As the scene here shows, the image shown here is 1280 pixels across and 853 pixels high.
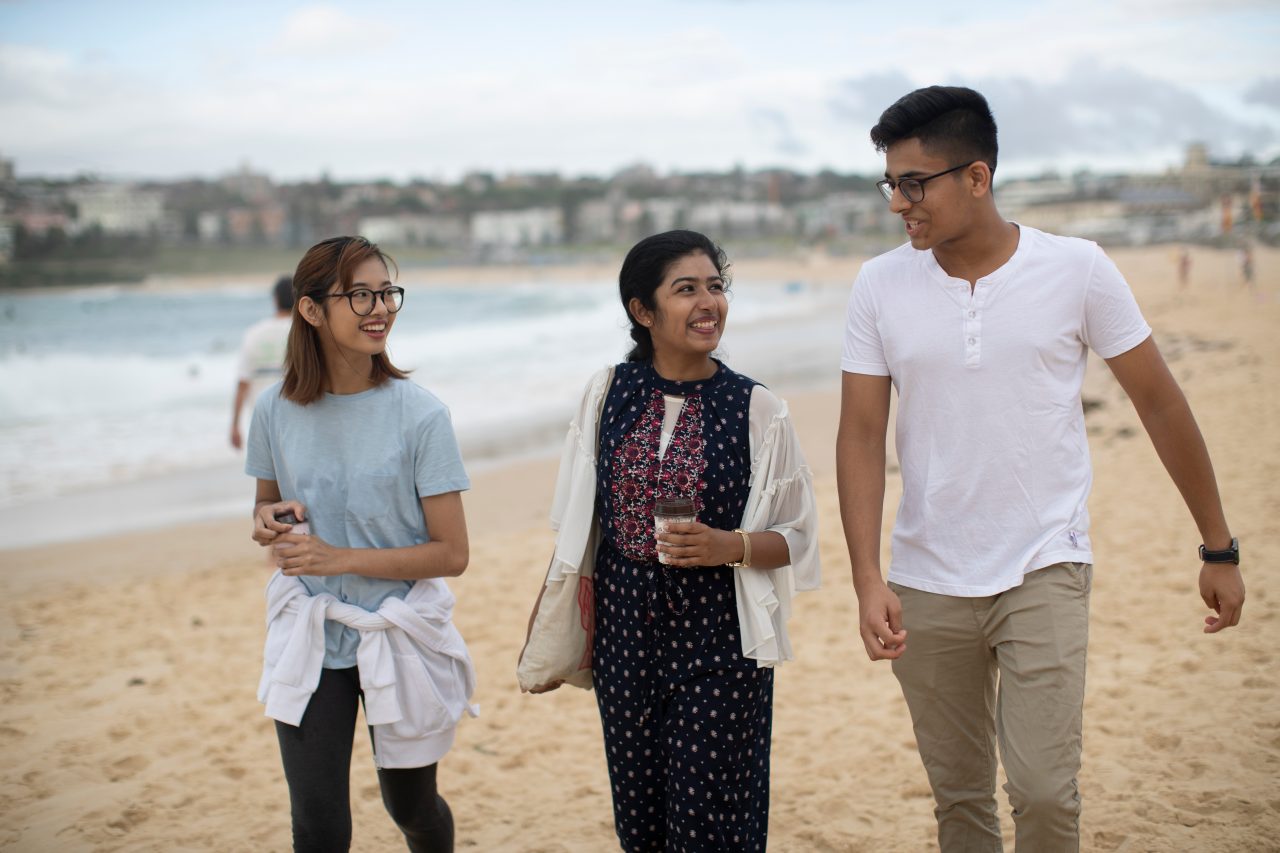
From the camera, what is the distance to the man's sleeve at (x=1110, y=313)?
2.51 metres

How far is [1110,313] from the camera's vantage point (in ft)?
8.28

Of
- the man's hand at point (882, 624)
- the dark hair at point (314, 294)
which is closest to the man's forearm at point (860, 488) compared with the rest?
the man's hand at point (882, 624)

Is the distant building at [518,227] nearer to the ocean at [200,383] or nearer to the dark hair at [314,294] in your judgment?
the ocean at [200,383]

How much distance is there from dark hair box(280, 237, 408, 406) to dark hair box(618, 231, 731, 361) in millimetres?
671

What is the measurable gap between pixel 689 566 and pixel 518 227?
403 feet

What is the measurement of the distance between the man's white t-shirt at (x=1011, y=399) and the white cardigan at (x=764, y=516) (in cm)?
32

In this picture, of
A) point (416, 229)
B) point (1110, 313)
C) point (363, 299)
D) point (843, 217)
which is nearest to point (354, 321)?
point (363, 299)

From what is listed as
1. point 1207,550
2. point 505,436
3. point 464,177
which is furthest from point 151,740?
point 464,177

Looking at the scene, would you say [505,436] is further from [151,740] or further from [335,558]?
[335,558]

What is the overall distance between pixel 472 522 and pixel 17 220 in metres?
81.6

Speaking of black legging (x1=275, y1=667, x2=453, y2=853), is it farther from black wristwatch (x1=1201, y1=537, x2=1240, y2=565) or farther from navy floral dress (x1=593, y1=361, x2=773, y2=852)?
black wristwatch (x1=1201, y1=537, x2=1240, y2=565)

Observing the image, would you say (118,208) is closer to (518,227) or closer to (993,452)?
(518,227)

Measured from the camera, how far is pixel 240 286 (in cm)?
7969

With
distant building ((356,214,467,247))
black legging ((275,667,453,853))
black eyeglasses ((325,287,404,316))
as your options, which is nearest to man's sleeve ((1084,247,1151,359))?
black eyeglasses ((325,287,404,316))
